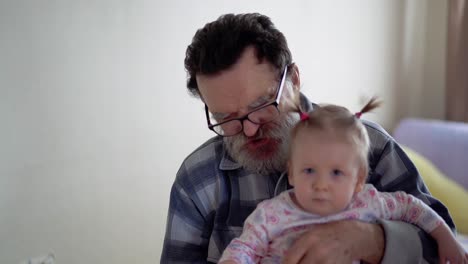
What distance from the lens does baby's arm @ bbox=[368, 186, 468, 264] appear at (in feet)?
3.87

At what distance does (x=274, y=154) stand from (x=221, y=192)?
211 millimetres

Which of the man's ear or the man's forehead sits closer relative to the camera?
the man's forehead

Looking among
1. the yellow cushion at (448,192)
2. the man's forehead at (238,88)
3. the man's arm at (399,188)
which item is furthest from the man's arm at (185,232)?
the yellow cushion at (448,192)

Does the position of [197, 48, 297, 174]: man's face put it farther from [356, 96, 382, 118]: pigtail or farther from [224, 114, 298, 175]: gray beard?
[356, 96, 382, 118]: pigtail

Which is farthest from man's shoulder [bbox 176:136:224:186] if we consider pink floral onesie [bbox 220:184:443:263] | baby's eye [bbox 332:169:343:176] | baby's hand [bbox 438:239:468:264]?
baby's hand [bbox 438:239:468:264]

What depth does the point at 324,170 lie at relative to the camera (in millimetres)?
1097

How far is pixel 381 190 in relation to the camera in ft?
4.40

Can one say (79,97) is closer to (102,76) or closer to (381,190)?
(102,76)

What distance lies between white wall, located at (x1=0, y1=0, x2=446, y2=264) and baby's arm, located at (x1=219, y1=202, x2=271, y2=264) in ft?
3.13

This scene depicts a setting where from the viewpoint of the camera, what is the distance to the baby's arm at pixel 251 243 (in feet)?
3.63

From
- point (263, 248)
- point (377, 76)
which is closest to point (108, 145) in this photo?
point (263, 248)

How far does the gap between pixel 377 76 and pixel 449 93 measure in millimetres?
537

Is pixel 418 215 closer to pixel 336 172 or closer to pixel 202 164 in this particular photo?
pixel 336 172

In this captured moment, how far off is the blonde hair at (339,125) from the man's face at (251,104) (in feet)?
0.68
